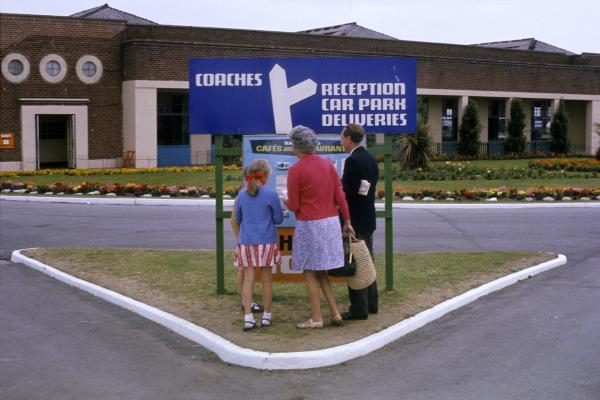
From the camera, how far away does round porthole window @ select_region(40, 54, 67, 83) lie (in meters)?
35.6

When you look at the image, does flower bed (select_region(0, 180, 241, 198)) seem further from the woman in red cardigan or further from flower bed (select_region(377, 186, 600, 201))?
the woman in red cardigan

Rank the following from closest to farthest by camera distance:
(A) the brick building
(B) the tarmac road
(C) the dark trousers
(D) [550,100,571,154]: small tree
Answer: (B) the tarmac road < (C) the dark trousers < (A) the brick building < (D) [550,100,571,154]: small tree

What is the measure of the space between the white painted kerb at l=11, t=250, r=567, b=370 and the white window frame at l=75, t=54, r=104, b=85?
26821mm

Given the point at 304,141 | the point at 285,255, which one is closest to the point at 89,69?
the point at 285,255

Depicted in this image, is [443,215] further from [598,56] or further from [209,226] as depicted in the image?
[598,56]

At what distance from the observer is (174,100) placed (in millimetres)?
40531

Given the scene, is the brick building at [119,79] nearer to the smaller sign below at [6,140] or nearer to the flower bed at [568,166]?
the smaller sign below at [6,140]

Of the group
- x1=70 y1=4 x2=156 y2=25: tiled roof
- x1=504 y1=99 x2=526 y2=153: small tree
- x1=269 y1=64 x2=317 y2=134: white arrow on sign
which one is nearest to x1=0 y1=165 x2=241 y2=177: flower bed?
x1=70 y1=4 x2=156 y2=25: tiled roof

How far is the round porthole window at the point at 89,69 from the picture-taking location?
120ft

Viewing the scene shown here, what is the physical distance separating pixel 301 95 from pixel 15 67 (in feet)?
92.3

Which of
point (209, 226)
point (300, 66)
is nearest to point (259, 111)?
point (300, 66)

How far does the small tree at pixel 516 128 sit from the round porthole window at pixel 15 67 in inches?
1028

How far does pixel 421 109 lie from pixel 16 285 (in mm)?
27045

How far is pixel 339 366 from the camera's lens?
23.0ft
